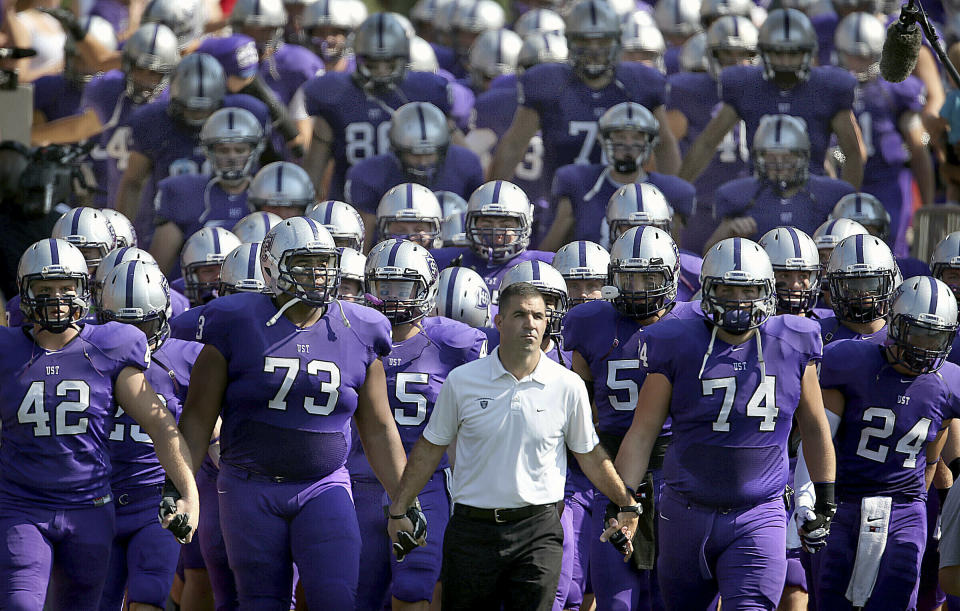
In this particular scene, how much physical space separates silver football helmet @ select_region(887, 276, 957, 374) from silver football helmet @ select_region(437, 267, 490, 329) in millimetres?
1988

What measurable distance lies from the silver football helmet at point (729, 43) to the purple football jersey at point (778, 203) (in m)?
1.39

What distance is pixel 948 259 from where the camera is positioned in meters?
8.51

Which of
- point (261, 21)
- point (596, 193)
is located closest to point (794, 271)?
point (596, 193)

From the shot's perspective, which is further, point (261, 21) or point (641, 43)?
point (261, 21)

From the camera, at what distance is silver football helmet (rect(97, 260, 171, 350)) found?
738cm

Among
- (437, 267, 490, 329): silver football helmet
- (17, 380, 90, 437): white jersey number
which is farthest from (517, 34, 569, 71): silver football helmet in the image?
(17, 380, 90, 437): white jersey number

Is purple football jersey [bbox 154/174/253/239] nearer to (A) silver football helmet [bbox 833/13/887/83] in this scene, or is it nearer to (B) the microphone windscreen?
(A) silver football helmet [bbox 833/13/887/83]

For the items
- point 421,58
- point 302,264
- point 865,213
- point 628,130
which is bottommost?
point 302,264

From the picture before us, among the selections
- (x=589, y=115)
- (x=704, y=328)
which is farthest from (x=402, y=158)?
(x=704, y=328)

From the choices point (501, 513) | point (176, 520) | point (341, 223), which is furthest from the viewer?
point (341, 223)

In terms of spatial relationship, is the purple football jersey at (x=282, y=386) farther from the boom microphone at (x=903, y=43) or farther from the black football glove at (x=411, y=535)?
the boom microphone at (x=903, y=43)

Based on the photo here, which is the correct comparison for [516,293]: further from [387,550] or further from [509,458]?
[387,550]

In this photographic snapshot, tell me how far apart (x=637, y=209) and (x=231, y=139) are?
2.68 meters

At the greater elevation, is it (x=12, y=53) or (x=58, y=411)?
(x=12, y=53)
